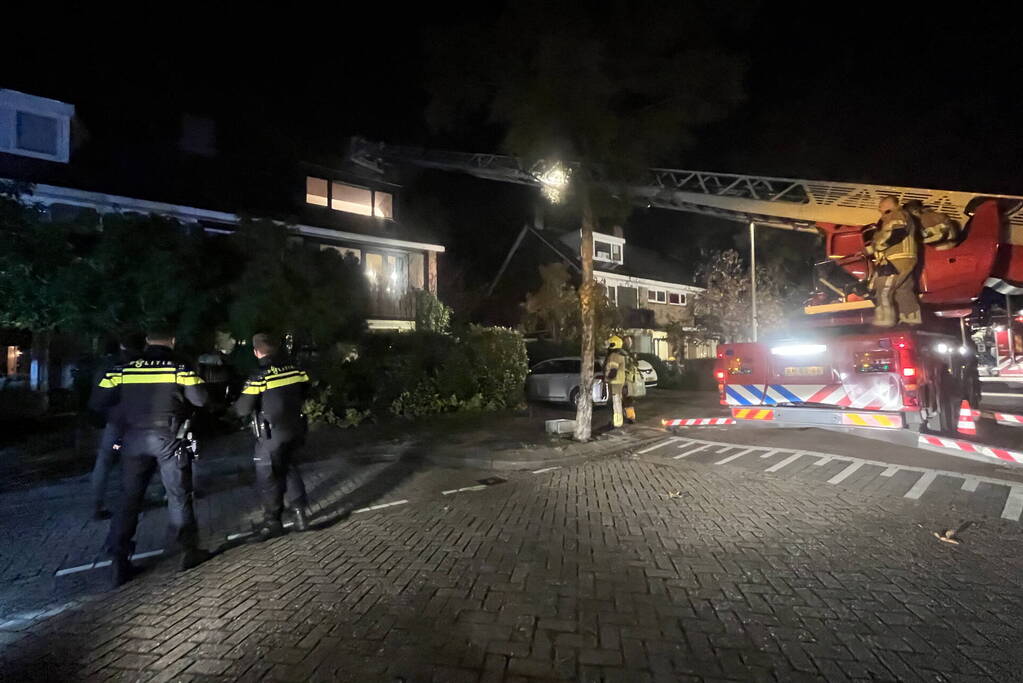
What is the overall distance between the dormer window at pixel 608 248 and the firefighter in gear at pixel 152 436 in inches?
1100

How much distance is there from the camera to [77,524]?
18.8 feet

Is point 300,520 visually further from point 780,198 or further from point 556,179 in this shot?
point 780,198

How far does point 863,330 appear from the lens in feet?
25.0

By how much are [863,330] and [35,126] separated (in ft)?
62.5

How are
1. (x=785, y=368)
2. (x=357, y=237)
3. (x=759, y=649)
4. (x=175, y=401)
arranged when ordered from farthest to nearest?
(x=357, y=237) → (x=785, y=368) → (x=175, y=401) → (x=759, y=649)

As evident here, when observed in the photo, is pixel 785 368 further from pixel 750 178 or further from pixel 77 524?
pixel 77 524

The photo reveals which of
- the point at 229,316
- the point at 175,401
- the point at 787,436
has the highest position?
the point at 229,316

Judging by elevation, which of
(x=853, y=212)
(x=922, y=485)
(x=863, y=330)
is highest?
(x=853, y=212)

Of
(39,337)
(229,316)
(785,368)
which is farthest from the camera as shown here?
(39,337)

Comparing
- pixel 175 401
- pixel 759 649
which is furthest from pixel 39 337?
pixel 759 649

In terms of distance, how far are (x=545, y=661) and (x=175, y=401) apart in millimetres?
3319

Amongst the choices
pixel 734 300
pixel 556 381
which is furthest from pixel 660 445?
pixel 734 300

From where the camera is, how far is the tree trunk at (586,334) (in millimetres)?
9984

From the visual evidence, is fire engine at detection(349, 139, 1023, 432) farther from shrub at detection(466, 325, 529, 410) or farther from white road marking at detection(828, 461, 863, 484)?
shrub at detection(466, 325, 529, 410)
